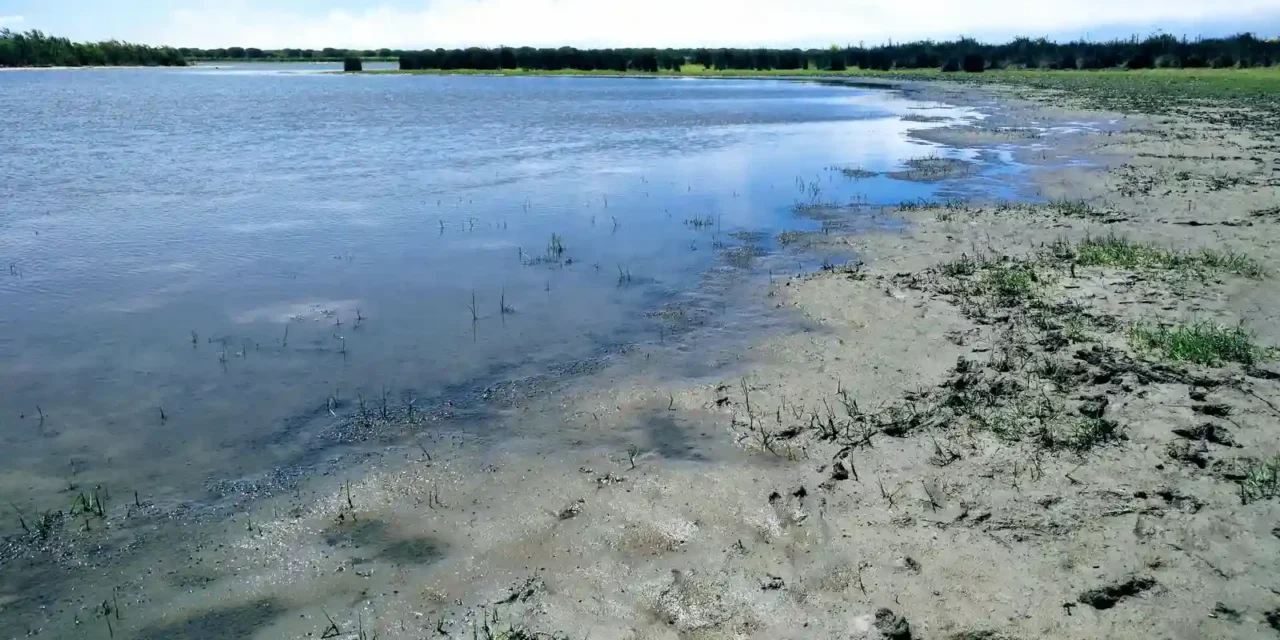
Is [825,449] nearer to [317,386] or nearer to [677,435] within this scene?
[677,435]

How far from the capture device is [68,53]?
11756cm

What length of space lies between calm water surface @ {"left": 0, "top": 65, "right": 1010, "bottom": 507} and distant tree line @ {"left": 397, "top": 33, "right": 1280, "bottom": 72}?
5959 centimetres

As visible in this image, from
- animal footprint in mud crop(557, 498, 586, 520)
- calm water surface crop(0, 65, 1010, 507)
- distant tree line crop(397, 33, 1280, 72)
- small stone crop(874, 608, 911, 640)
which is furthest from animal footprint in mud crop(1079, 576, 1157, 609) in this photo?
distant tree line crop(397, 33, 1280, 72)

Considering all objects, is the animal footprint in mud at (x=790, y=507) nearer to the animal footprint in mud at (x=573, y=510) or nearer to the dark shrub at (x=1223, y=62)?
the animal footprint in mud at (x=573, y=510)

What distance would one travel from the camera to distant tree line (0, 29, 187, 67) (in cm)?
11106

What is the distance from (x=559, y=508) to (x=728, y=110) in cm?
4369

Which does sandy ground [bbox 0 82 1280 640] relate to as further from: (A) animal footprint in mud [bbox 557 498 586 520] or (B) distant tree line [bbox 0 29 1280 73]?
(B) distant tree line [bbox 0 29 1280 73]

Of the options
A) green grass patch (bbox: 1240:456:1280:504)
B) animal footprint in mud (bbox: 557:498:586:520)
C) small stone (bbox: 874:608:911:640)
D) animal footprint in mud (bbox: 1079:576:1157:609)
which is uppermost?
green grass patch (bbox: 1240:456:1280:504)

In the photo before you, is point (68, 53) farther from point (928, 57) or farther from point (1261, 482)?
point (1261, 482)

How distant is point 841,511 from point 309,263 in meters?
10.1

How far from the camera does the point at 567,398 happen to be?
323 inches

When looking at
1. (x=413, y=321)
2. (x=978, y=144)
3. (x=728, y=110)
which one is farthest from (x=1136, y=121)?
(x=413, y=321)

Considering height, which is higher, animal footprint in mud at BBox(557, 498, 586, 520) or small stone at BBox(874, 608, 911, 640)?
small stone at BBox(874, 608, 911, 640)

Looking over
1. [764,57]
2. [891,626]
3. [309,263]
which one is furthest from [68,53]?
[891,626]
